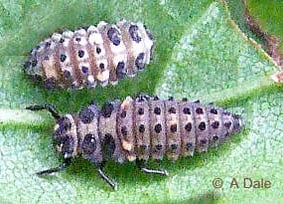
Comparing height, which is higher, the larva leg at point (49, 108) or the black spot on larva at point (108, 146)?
the larva leg at point (49, 108)

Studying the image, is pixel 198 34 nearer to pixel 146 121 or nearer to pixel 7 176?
pixel 146 121

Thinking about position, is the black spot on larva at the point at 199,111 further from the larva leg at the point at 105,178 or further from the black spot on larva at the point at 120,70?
the larva leg at the point at 105,178

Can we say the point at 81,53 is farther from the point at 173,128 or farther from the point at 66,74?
the point at 173,128

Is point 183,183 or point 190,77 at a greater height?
point 190,77

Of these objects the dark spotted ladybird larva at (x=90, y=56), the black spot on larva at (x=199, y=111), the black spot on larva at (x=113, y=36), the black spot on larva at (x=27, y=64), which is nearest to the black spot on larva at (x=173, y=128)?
the black spot on larva at (x=199, y=111)

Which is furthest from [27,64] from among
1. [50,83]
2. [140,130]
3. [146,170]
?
[146,170]

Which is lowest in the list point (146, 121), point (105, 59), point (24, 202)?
point (24, 202)

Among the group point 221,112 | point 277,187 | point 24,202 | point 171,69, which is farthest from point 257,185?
point 24,202
